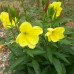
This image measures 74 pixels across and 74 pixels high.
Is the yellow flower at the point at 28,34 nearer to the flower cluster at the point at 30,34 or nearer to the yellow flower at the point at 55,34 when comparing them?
the flower cluster at the point at 30,34

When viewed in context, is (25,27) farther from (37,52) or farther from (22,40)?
(37,52)

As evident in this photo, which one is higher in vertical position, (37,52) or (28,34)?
(28,34)

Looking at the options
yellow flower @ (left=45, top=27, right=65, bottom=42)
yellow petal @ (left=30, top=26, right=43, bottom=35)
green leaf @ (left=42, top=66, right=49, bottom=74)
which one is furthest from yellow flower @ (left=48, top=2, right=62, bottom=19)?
green leaf @ (left=42, top=66, right=49, bottom=74)

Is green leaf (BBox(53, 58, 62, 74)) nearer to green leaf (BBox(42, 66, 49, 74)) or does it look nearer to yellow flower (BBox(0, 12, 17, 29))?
green leaf (BBox(42, 66, 49, 74))

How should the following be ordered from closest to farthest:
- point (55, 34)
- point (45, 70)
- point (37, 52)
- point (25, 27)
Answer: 1. point (25, 27)
2. point (55, 34)
3. point (37, 52)
4. point (45, 70)

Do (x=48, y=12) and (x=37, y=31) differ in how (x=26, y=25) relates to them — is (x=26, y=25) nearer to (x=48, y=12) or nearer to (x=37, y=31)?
(x=37, y=31)

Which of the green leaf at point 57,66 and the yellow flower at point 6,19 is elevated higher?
the yellow flower at point 6,19

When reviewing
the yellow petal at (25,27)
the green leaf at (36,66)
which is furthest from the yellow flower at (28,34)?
the green leaf at (36,66)

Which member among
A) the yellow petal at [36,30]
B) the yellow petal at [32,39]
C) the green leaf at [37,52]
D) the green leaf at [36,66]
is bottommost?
the green leaf at [36,66]

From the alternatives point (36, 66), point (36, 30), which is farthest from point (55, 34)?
point (36, 66)
